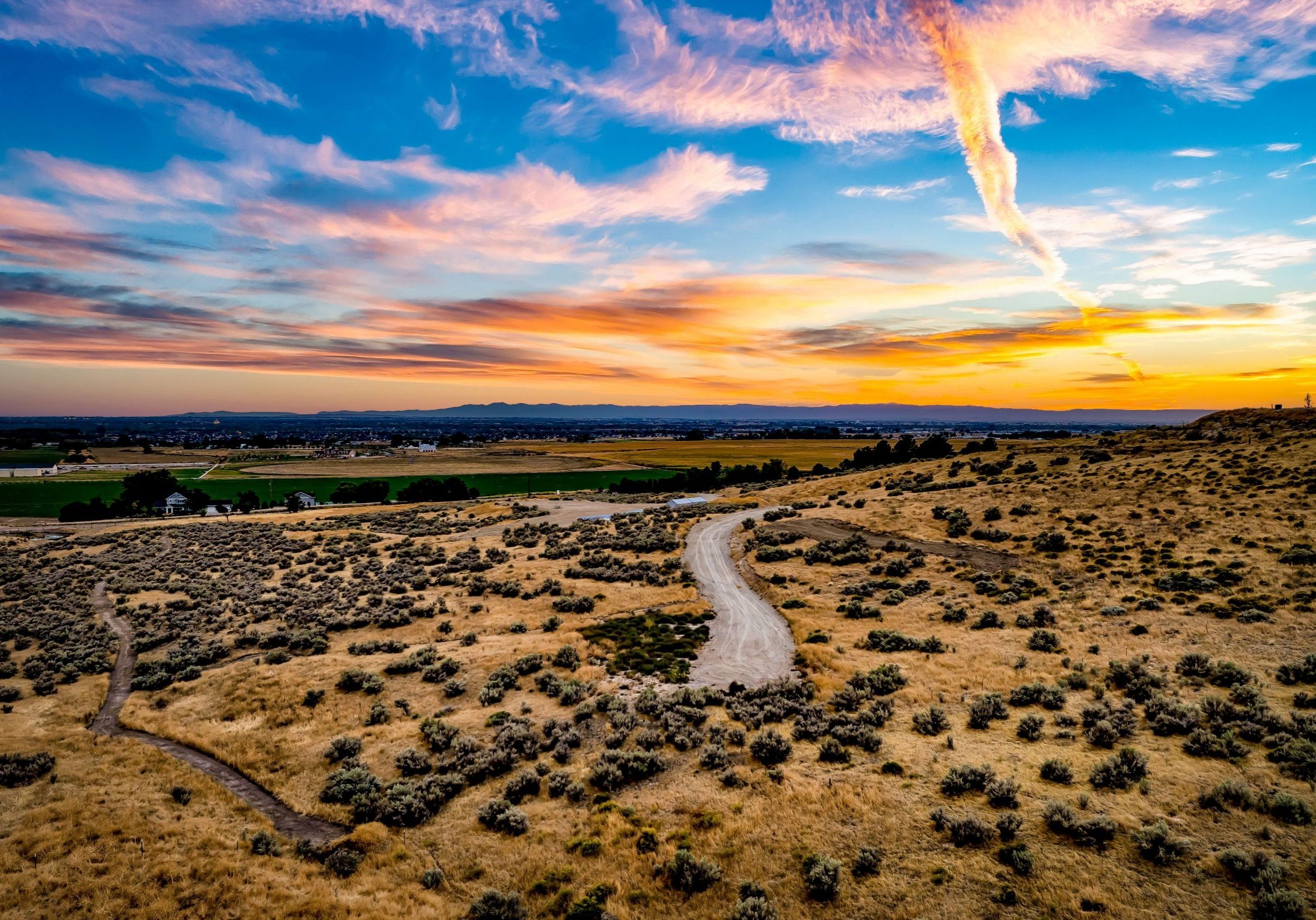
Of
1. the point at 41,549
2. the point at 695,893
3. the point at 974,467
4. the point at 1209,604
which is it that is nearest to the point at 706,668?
the point at 695,893

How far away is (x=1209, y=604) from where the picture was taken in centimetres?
2795

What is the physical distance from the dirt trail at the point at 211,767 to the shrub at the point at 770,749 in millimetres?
12423

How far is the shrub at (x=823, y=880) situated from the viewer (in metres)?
A: 12.6

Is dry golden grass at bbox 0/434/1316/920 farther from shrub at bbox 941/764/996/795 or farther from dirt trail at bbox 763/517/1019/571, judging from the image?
dirt trail at bbox 763/517/1019/571

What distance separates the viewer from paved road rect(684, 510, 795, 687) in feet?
87.0

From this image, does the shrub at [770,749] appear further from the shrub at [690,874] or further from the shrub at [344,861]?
the shrub at [344,861]

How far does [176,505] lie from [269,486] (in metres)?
21.9

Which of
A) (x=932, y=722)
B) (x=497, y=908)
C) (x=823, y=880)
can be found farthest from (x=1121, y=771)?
(x=497, y=908)

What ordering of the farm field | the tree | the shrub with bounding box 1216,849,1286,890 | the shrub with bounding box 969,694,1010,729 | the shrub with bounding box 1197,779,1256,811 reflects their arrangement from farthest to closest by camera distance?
the farm field → the tree → the shrub with bounding box 969,694,1010,729 → the shrub with bounding box 1197,779,1256,811 → the shrub with bounding box 1216,849,1286,890

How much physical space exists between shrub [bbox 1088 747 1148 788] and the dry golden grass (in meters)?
0.32

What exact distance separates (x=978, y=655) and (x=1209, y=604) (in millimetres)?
12640

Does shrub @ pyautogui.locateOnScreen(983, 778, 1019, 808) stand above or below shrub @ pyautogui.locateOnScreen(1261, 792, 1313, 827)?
below

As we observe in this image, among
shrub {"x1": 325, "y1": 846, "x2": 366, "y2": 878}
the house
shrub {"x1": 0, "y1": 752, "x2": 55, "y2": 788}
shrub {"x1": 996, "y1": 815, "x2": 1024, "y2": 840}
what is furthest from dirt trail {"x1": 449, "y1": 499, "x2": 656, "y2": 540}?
the house

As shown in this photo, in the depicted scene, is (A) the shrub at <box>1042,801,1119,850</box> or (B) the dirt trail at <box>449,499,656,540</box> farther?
(B) the dirt trail at <box>449,499,656,540</box>
